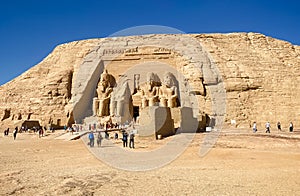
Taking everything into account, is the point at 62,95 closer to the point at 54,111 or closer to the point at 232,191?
the point at 54,111

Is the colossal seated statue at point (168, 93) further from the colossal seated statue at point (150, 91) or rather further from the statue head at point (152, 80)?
the statue head at point (152, 80)

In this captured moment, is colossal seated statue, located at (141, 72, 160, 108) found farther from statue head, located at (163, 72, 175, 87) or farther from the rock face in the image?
the rock face

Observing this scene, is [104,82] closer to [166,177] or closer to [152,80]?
[152,80]

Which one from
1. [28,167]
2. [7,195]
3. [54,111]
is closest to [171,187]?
[7,195]

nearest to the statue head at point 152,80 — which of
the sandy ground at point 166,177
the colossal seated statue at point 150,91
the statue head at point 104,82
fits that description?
the colossal seated statue at point 150,91

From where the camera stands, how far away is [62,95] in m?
22.9

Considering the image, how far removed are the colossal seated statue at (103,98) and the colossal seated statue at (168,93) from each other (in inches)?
155

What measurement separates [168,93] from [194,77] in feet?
10.2

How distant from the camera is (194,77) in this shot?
20.9 metres

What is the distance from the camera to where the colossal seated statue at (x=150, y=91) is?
19125 mm

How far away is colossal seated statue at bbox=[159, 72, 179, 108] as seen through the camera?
59.5 feet

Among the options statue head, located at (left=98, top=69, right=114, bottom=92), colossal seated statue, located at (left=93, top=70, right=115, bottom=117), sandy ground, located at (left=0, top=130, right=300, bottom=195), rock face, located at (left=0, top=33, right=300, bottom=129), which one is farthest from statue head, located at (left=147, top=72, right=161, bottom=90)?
sandy ground, located at (left=0, top=130, right=300, bottom=195)


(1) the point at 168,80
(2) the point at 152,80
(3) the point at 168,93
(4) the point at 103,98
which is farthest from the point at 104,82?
(3) the point at 168,93

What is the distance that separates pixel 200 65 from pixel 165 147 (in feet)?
41.4
